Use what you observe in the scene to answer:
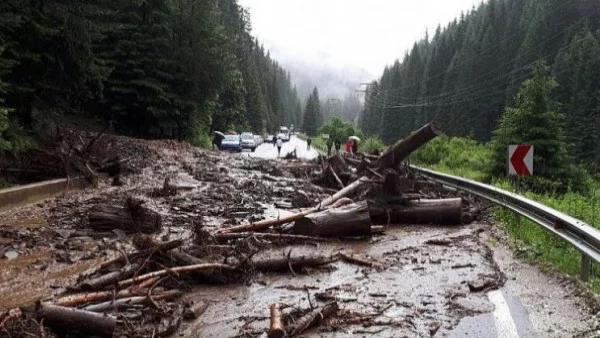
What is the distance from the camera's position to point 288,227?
895cm

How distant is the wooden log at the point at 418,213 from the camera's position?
10.4m

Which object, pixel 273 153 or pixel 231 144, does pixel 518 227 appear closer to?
pixel 231 144

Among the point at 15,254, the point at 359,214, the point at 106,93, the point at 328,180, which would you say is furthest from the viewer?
the point at 106,93

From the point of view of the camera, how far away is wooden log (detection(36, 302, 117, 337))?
13.8 feet

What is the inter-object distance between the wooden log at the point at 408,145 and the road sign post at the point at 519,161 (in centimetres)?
201

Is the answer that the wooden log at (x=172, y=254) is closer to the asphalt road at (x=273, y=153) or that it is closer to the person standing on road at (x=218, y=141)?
the asphalt road at (x=273, y=153)

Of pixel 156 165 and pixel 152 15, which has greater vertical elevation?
pixel 152 15

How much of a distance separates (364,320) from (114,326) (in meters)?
2.26

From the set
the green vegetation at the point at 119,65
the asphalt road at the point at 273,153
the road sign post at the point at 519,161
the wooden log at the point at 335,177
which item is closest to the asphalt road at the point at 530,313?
the road sign post at the point at 519,161

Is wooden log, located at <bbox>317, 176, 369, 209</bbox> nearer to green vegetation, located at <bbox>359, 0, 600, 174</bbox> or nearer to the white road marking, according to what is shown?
the white road marking

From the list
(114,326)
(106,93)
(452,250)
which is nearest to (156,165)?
(106,93)

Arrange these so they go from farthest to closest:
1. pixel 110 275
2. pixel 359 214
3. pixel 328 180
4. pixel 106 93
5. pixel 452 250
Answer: pixel 106 93 < pixel 328 180 < pixel 359 214 < pixel 452 250 < pixel 110 275

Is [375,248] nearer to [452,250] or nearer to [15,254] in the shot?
[452,250]

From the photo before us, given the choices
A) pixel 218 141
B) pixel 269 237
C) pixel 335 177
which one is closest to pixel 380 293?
pixel 269 237
